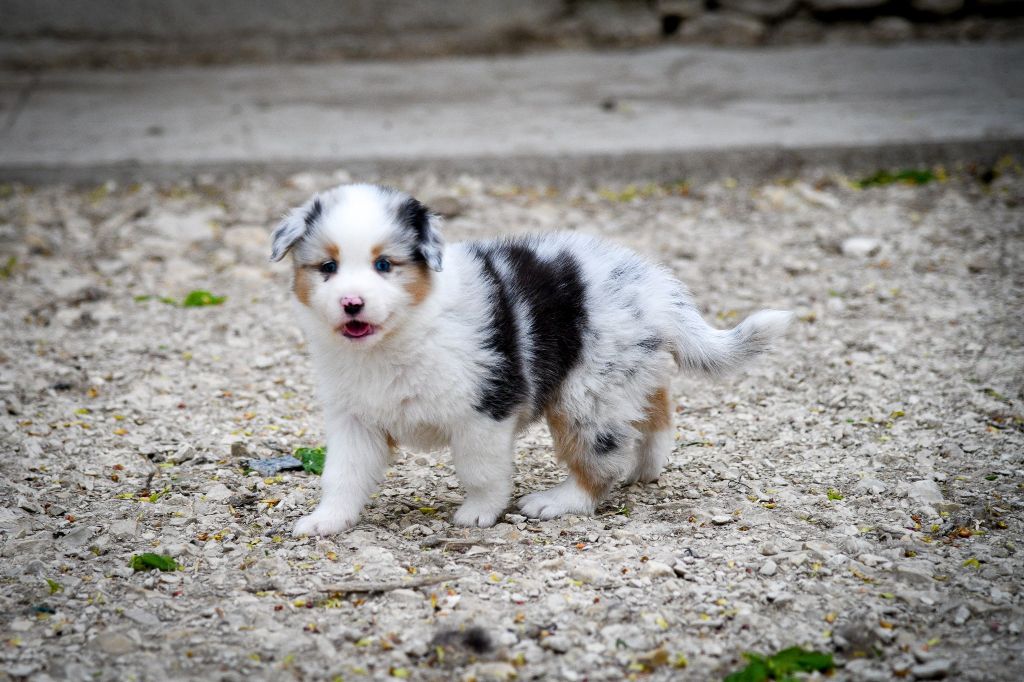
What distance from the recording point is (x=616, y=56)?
30.0ft

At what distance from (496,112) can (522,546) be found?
491 centimetres

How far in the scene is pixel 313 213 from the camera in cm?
377

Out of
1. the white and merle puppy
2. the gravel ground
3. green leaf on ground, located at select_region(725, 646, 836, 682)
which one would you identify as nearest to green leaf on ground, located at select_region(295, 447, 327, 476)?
the gravel ground

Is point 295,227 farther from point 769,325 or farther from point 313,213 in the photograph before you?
point 769,325

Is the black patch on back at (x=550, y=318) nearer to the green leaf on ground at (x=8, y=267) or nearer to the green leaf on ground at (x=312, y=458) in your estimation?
the green leaf on ground at (x=312, y=458)

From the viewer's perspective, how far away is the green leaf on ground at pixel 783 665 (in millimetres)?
3072

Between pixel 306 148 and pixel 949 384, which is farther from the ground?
pixel 306 148

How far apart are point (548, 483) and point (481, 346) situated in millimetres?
906

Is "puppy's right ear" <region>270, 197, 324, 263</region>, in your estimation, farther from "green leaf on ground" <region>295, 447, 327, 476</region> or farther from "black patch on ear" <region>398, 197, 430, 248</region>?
"green leaf on ground" <region>295, 447, 327, 476</region>

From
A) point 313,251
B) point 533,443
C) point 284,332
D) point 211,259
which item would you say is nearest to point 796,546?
point 533,443

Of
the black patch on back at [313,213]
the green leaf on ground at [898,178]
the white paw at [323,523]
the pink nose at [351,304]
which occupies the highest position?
the black patch on back at [313,213]

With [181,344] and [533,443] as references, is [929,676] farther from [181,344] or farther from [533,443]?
[181,344]

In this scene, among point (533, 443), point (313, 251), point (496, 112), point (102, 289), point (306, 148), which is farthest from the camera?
point (496, 112)

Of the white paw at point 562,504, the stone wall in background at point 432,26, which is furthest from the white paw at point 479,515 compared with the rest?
the stone wall in background at point 432,26
